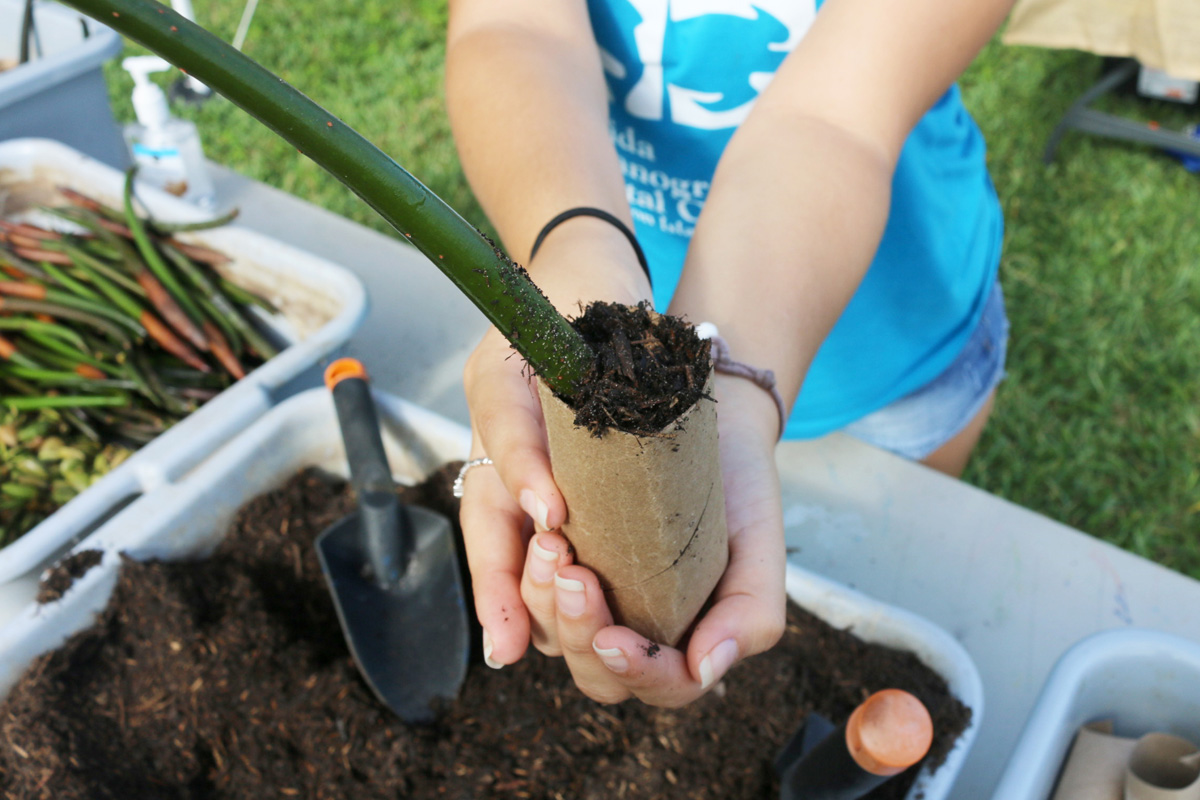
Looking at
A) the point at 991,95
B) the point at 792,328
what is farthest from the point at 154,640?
the point at 991,95

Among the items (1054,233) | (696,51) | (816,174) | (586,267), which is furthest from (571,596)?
(1054,233)

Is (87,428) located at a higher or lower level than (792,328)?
lower

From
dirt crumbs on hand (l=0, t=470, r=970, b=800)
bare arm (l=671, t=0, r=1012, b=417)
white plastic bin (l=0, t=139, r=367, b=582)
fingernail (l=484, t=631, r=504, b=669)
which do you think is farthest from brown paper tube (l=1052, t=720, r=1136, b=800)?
white plastic bin (l=0, t=139, r=367, b=582)

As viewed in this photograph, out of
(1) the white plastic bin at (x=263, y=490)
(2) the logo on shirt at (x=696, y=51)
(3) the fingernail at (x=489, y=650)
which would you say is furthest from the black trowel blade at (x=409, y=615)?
(2) the logo on shirt at (x=696, y=51)

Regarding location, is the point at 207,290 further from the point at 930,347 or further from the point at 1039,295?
the point at 1039,295

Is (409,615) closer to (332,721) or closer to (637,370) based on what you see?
(332,721)

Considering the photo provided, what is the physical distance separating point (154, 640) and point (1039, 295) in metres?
2.91

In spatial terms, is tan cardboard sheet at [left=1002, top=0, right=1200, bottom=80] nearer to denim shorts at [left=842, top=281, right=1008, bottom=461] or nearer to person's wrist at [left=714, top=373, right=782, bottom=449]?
denim shorts at [left=842, top=281, right=1008, bottom=461]

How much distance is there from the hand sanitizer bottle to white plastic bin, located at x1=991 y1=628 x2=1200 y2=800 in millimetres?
1923

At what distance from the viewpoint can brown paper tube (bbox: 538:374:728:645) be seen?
0.60m

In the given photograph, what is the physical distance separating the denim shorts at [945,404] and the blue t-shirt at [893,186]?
0.06 meters

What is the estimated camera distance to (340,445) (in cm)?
131

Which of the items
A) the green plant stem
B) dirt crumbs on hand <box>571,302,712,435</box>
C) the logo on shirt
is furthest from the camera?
the logo on shirt

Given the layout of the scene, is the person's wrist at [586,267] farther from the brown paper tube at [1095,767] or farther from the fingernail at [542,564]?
the brown paper tube at [1095,767]
